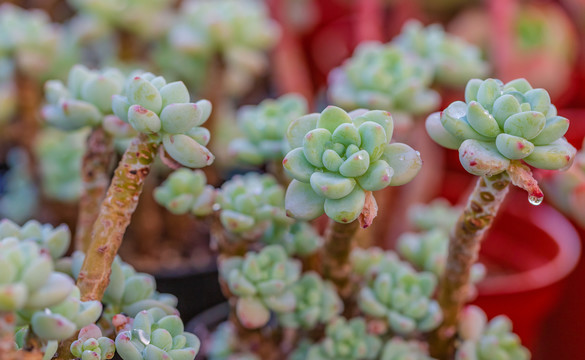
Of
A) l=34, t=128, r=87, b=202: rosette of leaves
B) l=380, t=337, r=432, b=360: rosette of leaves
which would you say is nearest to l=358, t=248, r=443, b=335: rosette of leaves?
l=380, t=337, r=432, b=360: rosette of leaves

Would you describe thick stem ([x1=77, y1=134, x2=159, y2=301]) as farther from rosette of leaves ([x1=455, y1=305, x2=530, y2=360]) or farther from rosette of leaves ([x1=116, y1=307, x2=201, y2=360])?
rosette of leaves ([x1=455, y1=305, x2=530, y2=360])

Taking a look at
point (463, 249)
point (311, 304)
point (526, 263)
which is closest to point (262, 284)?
point (311, 304)

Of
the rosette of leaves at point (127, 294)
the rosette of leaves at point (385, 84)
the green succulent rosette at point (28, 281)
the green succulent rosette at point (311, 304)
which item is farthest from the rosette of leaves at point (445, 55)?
the green succulent rosette at point (28, 281)

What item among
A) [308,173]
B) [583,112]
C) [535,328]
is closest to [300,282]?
[308,173]

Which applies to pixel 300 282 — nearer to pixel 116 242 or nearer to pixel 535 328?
pixel 116 242

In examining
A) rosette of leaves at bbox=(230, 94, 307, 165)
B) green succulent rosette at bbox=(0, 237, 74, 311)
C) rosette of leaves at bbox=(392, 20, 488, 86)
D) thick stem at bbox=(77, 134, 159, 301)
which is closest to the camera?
green succulent rosette at bbox=(0, 237, 74, 311)

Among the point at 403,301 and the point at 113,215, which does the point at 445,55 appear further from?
the point at 113,215
